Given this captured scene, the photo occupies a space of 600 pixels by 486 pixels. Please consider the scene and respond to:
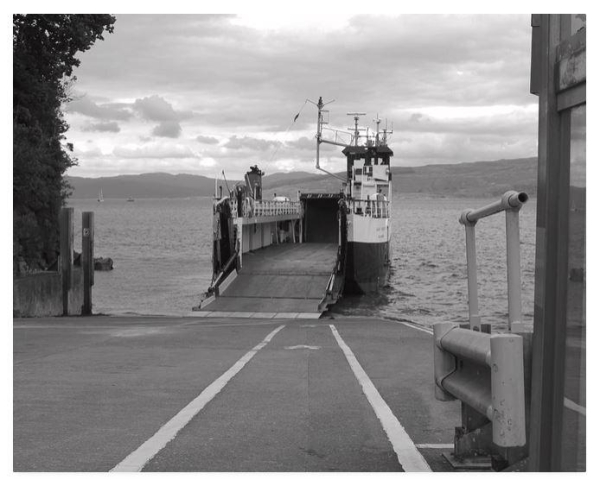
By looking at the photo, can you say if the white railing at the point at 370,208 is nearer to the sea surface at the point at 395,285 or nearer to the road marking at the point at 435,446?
the sea surface at the point at 395,285

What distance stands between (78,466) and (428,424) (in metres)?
3.09

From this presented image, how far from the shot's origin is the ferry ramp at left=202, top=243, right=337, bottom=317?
23.6 metres

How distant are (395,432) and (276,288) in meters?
19.4

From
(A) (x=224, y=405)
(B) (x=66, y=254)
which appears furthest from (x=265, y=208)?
(A) (x=224, y=405)

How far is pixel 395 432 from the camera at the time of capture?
6.54 m

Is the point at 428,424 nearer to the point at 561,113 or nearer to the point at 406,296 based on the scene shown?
the point at 561,113

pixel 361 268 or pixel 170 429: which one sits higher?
pixel 170 429

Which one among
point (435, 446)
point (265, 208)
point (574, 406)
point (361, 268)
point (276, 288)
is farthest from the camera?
point (265, 208)

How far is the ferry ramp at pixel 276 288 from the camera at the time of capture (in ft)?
77.5

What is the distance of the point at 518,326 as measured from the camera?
4.59 m

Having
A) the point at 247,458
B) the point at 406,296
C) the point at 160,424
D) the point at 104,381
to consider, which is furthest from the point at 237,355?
the point at 406,296

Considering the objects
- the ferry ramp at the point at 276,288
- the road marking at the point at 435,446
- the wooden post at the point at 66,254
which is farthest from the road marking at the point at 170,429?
the wooden post at the point at 66,254

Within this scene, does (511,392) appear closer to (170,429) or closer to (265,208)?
(170,429)

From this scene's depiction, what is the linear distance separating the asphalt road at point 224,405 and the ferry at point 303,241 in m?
11.3
